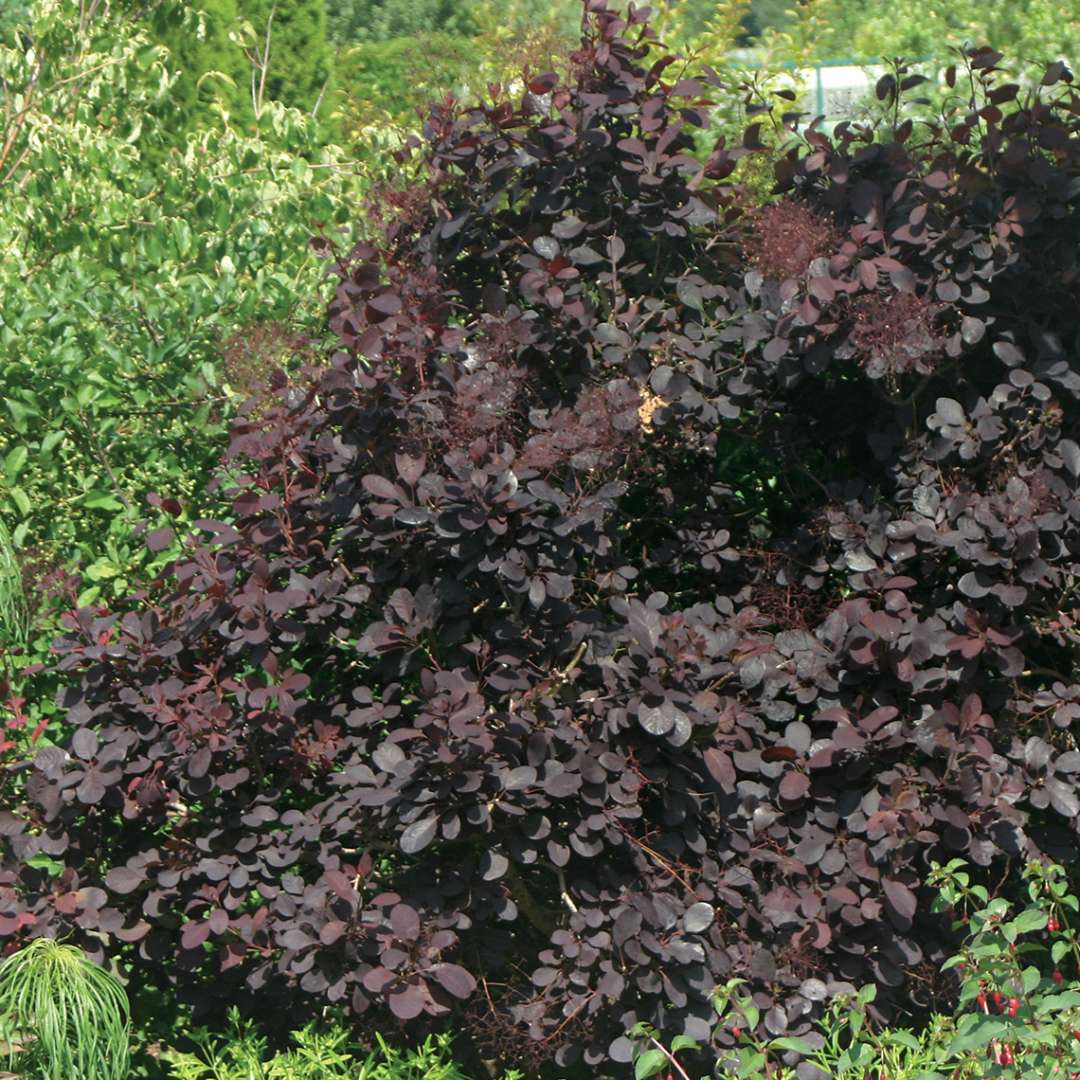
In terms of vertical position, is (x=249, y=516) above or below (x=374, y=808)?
above

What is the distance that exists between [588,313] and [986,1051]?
5.71ft

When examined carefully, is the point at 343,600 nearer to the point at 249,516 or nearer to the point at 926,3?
the point at 249,516

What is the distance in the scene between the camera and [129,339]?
12.7 ft

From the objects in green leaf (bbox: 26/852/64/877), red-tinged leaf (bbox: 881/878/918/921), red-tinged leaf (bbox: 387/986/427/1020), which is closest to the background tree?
green leaf (bbox: 26/852/64/877)

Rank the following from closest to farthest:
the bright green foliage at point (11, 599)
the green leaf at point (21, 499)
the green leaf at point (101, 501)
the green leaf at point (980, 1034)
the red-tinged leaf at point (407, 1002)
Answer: the green leaf at point (980, 1034) → the red-tinged leaf at point (407, 1002) → the bright green foliage at point (11, 599) → the green leaf at point (21, 499) → the green leaf at point (101, 501)

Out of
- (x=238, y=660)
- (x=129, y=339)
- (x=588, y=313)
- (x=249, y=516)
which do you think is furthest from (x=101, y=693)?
(x=588, y=313)

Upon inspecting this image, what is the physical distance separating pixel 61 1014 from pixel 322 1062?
56cm

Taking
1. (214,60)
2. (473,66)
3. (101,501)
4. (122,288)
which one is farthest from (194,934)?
(214,60)

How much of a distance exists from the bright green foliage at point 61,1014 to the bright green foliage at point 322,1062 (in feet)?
0.54

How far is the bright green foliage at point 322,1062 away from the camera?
2.93m

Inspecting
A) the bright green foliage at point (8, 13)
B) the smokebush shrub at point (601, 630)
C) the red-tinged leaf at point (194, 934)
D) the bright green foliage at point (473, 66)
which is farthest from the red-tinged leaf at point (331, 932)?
the bright green foliage at point (8, 13)

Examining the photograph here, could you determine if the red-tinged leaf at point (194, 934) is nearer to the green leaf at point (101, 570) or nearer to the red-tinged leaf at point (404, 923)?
the red-tinged leaf at point (404, 923)

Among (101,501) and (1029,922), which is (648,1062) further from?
(101,501)

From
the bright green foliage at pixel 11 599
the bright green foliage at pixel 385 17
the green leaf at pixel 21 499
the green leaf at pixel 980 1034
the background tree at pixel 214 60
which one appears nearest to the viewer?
the green leaf at pixel 980 1034
